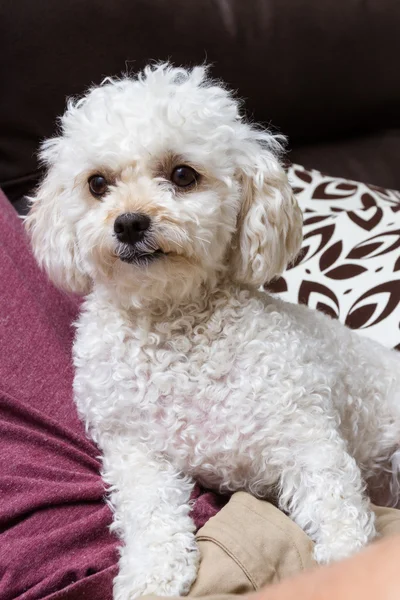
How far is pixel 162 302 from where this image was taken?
106cm

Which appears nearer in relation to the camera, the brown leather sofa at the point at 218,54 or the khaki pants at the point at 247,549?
the khaki pants at the point at 247,549

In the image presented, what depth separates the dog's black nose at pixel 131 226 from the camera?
0.95 m

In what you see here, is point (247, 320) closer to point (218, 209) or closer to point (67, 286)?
point (218, 209)

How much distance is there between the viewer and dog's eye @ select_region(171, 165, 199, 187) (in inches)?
39.9

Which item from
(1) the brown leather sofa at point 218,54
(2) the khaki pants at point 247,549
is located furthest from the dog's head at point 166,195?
(1) the brown leather sofa at point 218,54

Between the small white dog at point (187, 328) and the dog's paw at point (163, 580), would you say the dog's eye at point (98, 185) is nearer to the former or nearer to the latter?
the small white dog at point (187, 328)

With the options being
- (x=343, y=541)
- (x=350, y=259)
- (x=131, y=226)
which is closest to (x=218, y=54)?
(x=350, y=259)

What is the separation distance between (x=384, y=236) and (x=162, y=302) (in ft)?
2.15

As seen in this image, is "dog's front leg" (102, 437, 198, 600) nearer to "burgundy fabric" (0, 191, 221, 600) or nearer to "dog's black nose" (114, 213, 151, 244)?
"burgundy fabric" (0, 191, 221, 600)

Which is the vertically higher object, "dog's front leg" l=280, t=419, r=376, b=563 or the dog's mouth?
the dog's mouth

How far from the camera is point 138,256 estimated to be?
3.19ft

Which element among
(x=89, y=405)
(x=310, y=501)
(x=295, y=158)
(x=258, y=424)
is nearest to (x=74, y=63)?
(x=295, y=158)

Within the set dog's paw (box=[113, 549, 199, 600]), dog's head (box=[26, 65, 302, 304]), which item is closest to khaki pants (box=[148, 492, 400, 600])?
dog's paw (box=[113, 549, 199, 600])

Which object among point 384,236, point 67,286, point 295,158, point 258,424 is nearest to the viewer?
point 258,424
